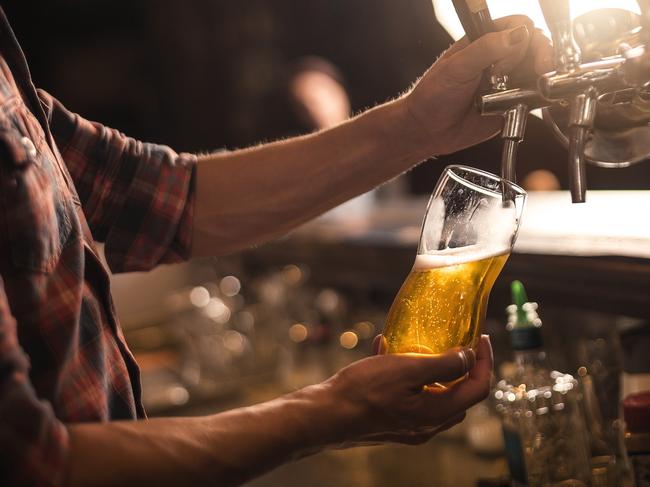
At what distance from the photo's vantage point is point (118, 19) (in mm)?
6516

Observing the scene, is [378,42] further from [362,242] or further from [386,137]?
[386,137]

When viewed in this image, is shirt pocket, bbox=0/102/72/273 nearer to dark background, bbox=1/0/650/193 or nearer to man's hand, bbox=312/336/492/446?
man's hand, bbox=312/336/492/446

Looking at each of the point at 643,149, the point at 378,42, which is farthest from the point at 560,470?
the point at 378,42

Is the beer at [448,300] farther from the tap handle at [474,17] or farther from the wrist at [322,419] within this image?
the tap handle at [474,17]

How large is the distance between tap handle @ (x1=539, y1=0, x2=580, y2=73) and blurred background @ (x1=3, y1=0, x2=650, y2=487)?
437 mm

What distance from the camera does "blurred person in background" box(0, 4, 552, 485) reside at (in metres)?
0.75

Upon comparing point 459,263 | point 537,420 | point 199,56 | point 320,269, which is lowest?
point 320,269

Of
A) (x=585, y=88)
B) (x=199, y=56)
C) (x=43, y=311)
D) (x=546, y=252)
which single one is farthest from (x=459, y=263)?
(x=199, y=56)

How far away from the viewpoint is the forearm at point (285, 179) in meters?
1.30

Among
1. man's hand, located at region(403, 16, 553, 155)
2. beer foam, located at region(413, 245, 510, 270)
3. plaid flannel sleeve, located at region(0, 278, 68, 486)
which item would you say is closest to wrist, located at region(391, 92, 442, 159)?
man's hand, located at region(403, 16, 553, 155)

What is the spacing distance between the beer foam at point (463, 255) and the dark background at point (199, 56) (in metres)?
5.22

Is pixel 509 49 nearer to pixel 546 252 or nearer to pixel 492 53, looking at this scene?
pixel 492 53

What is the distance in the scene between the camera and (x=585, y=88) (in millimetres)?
887

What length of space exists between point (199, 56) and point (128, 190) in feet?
18.1
